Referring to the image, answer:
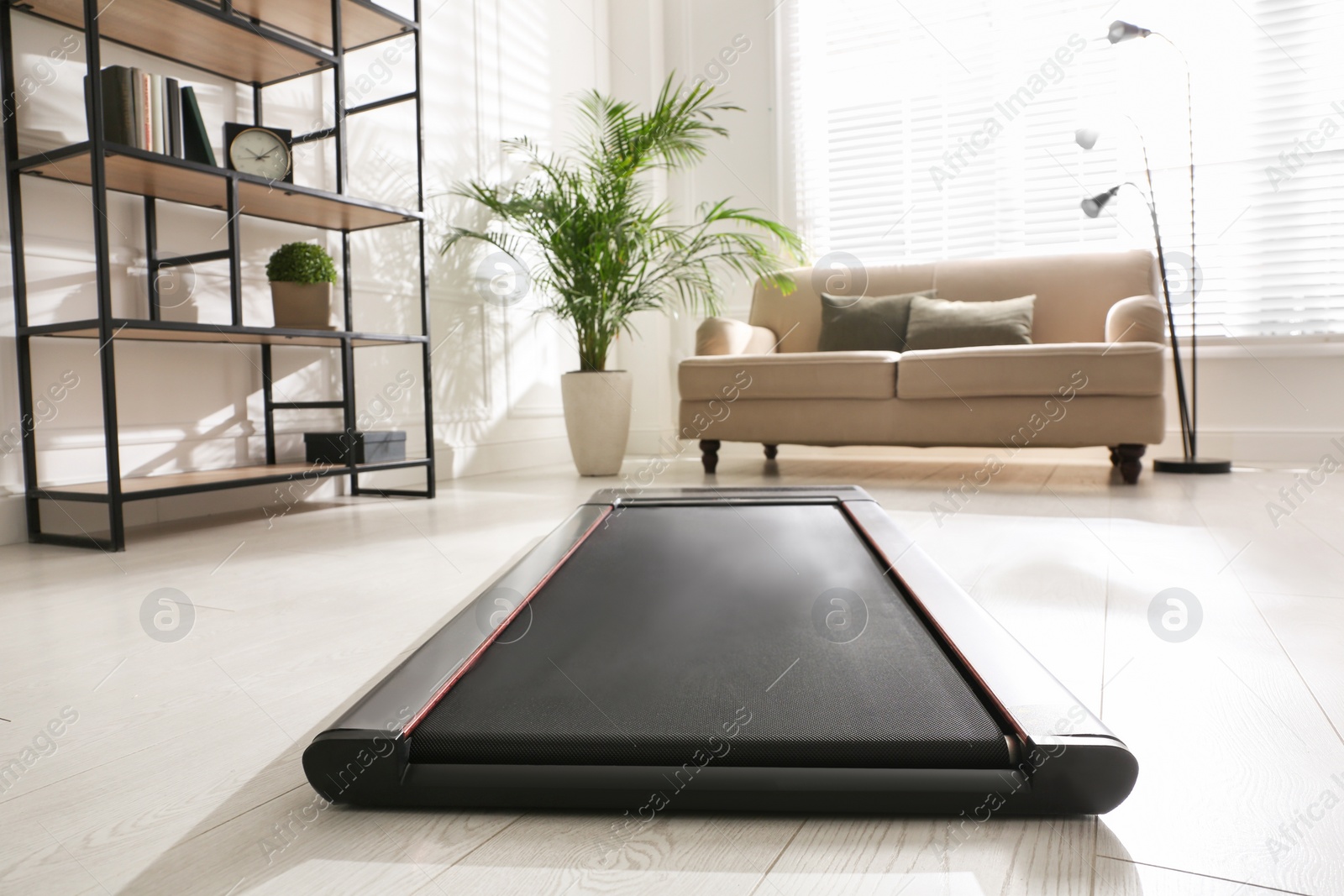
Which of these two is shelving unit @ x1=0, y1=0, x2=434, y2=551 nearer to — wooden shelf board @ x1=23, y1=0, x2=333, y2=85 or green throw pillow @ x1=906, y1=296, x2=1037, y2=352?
wooden shelf board @ x1=23, y1=0, x2=333, y2=85

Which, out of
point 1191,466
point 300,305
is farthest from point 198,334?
point 1191,466

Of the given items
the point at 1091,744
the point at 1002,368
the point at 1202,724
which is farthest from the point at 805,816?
the point at 1002,368

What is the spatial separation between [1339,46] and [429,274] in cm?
371

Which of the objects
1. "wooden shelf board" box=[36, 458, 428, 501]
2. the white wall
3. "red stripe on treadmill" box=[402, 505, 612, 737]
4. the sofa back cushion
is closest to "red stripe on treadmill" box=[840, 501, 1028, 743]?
"red stripe on treadmill" box=[402, 505, 612, 737]

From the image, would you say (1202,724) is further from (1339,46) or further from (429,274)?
(1339,46)

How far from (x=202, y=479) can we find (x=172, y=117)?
86 cm

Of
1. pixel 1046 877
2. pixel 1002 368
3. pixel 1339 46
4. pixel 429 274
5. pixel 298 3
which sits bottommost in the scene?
pixel 1046 877

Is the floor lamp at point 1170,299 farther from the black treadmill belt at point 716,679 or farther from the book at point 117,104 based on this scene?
the book at point 117,104

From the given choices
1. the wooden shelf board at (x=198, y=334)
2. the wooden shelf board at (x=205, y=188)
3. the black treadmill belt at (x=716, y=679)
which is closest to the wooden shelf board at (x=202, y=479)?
the wooden shelf board at (x=198, y=334)

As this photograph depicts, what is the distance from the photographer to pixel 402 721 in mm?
689

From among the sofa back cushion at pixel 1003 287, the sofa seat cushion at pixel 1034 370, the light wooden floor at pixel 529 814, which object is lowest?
the light wooden floor at pixel 529 814

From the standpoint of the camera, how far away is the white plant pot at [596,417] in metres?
3.22

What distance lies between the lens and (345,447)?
2424 mm

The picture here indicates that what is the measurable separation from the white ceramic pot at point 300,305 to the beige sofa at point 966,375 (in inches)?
53.4
